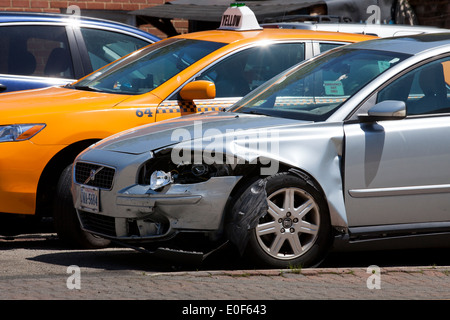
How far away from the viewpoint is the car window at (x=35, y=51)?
29.2ft

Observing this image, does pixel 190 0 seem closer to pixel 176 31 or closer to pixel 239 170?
pixel 176 31

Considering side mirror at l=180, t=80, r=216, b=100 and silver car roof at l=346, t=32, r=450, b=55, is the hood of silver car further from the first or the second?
silver car roof at l=346, t=32, r=450, b=55

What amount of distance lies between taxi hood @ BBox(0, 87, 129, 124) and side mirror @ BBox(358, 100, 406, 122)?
224 cm

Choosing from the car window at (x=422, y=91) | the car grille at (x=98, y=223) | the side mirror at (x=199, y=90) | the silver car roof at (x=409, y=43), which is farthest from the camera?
the side mirror at (x=199, y=90)

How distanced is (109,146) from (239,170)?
3.37ft

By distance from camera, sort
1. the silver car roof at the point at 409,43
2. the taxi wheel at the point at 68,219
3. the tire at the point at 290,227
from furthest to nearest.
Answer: the taxi wheel at the point at 68,219
the silver car roof at the point at 409,43
the tire at the point at 290,227

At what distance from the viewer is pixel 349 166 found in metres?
6.12

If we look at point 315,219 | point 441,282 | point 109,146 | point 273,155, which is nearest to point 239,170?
point 273,155

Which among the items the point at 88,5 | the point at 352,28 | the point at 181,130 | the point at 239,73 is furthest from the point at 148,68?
the point at 88,5

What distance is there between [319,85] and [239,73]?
1306 mm

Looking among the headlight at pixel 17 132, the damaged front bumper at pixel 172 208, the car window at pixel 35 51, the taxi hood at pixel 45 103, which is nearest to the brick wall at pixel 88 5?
the car window at pixel 35 51

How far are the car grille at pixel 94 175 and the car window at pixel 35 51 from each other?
2.58 meters

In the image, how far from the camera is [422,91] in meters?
6.53

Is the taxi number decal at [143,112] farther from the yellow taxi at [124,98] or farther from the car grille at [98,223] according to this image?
the car grille at [98,223]
